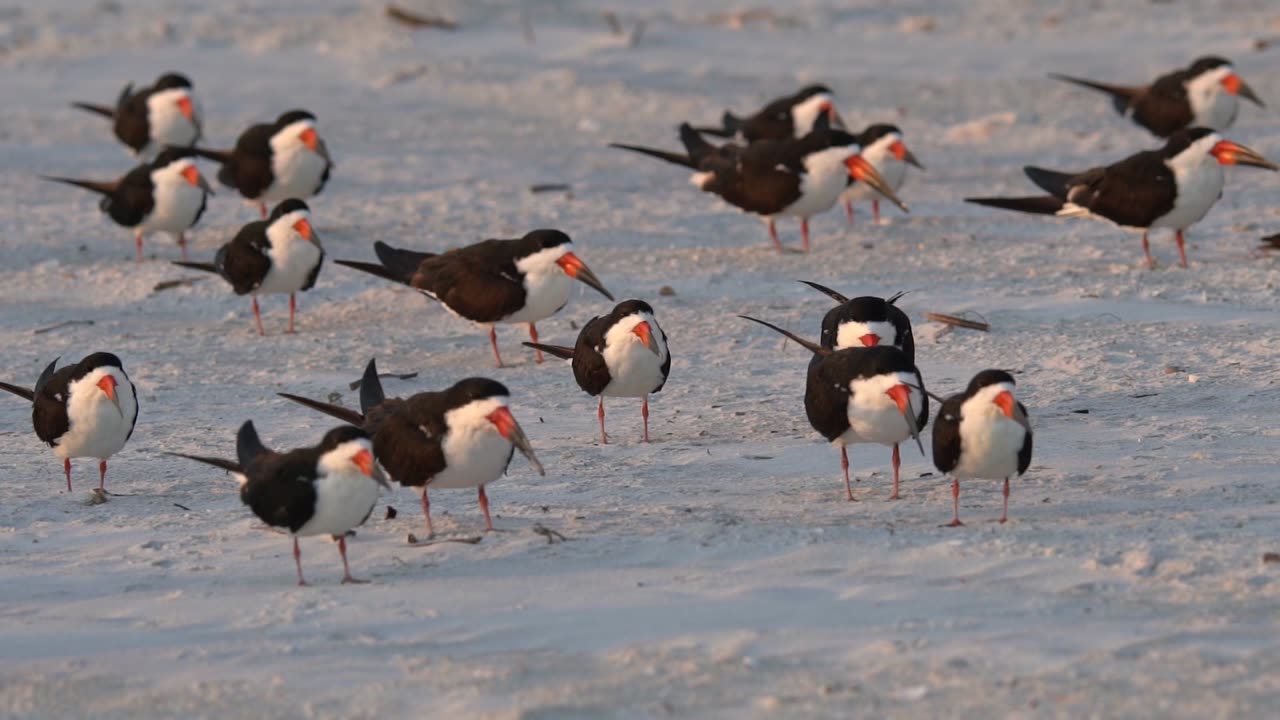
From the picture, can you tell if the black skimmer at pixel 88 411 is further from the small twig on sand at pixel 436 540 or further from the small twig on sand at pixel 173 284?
the small twig on sand at pixel 173 284

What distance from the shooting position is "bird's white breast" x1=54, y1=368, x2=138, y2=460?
25.4ft

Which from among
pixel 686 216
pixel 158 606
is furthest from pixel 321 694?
pixel 686 216

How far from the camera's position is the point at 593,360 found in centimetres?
836

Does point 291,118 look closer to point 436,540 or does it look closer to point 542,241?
point 542,241

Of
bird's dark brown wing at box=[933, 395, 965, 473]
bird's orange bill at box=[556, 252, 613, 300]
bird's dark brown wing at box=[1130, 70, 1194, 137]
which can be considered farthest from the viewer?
bird's dark brown wing at box=[1130, 70, 1194, 137]

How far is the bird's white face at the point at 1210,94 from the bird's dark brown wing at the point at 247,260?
7.01 metres

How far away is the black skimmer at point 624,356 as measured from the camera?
8.27 metres

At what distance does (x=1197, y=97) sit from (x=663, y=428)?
7016 millimetres

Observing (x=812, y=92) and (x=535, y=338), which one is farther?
(x=812, y=92)

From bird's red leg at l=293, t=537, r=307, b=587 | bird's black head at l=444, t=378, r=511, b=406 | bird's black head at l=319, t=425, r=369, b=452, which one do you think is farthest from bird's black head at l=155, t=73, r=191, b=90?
bird's black head at l=319, t=425, r=369, b=452

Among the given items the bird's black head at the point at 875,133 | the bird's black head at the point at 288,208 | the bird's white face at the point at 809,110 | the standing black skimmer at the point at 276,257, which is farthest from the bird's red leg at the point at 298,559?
the bird's white face at the point at 809,110

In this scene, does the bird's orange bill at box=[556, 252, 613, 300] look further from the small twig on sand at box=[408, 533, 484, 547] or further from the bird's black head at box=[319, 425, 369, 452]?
the bird's black head at box=[319, 425, 369, 452]

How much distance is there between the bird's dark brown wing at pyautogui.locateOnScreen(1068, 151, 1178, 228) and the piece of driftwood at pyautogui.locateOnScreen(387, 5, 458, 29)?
8.82 m

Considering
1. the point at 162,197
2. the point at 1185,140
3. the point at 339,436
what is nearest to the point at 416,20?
the point at 162,197
